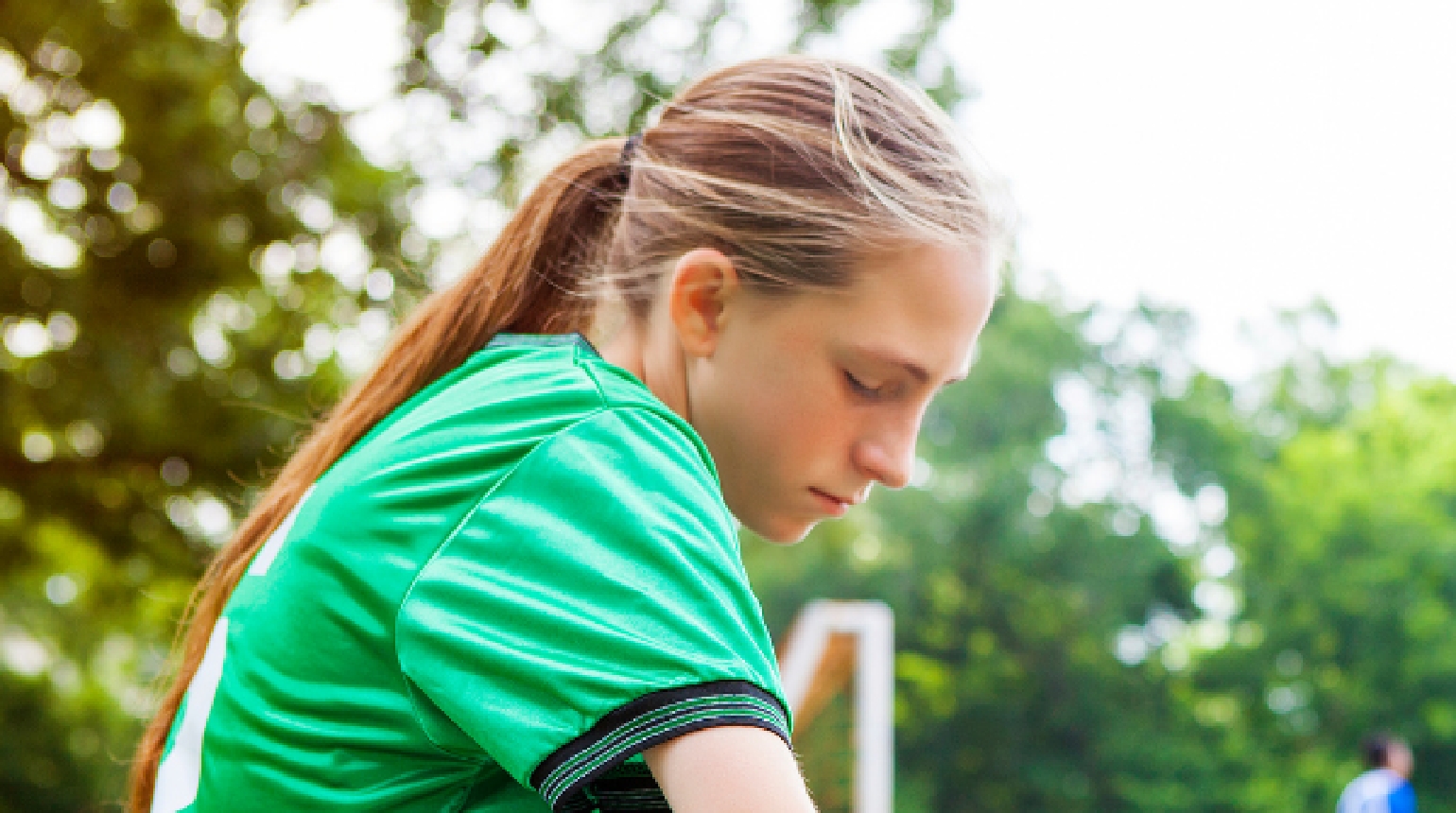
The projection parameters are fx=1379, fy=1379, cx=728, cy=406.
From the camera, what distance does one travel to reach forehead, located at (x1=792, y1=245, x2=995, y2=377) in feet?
3.62

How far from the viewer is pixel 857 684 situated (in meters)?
7.73

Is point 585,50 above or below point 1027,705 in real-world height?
above

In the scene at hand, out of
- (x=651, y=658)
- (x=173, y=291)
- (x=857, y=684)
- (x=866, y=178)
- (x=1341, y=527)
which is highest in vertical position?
(x=866, y=178)

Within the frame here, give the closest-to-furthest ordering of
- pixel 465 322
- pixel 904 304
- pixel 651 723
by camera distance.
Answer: pixel 651 723
pixel 904 304
pixel 465 322

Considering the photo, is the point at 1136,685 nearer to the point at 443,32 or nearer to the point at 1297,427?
the point at 1297,427

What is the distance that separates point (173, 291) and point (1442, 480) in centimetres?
2576

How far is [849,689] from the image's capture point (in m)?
8.02

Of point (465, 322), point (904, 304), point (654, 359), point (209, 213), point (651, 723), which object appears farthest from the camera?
point (209, 213)

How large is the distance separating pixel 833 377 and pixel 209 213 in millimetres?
7325

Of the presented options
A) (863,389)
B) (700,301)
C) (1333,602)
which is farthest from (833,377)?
(1333,602)

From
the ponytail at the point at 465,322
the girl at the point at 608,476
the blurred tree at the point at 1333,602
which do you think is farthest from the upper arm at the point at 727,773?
the blurred tree at the point at 1333,602

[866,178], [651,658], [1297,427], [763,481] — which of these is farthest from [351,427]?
[1297,427]

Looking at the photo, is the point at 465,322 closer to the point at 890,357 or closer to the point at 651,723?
the point at 890,357

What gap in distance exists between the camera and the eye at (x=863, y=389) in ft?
3.76
